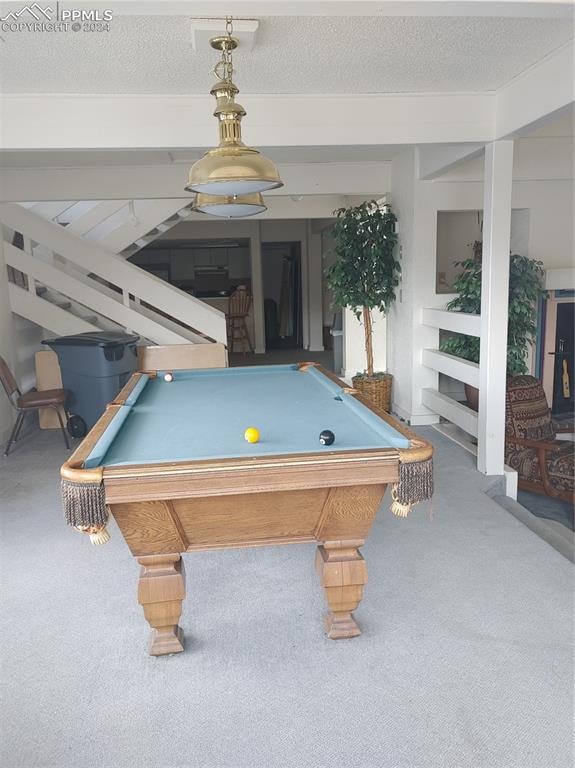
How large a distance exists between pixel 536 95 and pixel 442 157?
4.71 ft

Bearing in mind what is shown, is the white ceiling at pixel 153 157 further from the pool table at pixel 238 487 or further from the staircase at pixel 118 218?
the pool table at pixel 238 487

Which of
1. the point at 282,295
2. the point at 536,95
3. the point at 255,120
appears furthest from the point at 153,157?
the point at 282,295

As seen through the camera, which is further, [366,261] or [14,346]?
[14,346]

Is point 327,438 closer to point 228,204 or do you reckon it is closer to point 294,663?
point 294,663

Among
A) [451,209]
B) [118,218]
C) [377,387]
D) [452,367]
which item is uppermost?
[118,218]

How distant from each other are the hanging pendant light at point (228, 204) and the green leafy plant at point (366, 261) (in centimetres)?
315

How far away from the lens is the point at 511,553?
334 centimetres

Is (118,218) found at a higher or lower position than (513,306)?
higher

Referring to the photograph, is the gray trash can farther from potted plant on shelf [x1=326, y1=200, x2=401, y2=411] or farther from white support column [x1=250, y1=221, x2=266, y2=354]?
white support column [x1=250, y1=221, x2=266, y2=354]

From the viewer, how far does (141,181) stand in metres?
6.20

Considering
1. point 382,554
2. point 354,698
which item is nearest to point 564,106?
point 382,554

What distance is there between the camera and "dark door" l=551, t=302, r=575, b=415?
627 centimetres

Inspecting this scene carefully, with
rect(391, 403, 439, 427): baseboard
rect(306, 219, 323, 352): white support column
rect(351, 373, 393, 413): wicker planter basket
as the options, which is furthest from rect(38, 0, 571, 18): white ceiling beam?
rect(306, 219, 323, 352): white support column

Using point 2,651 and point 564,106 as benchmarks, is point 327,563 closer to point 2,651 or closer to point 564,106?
point 2,651
